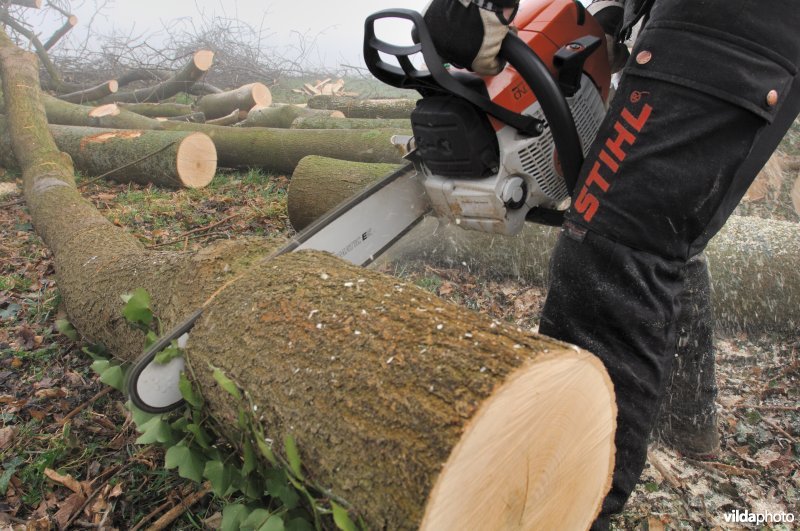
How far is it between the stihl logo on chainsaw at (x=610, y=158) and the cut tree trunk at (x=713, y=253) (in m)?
1.09

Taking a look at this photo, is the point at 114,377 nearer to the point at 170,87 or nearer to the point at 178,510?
the point at 178,510

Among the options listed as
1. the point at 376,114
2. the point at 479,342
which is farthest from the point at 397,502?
the point at 376,114

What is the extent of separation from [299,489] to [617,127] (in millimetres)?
1160

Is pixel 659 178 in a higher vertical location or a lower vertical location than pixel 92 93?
higher

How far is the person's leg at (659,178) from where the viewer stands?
1.31 m

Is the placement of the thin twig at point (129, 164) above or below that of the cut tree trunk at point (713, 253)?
below

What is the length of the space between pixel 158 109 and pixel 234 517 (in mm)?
6866

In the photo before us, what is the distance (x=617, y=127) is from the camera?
1434 mm

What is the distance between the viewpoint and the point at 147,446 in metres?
2.07

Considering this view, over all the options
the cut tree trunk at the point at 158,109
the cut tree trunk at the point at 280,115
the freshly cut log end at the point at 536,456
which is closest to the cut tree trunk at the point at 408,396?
the freshly cut log end at the point at 536,456

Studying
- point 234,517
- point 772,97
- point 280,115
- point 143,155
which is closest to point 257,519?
point 234,517

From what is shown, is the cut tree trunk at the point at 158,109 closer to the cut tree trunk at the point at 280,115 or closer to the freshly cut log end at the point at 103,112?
the freshly cut log end at the point at 103,112

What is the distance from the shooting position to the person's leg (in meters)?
1.31

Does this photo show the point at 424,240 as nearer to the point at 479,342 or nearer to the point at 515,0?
the point at 515,0
